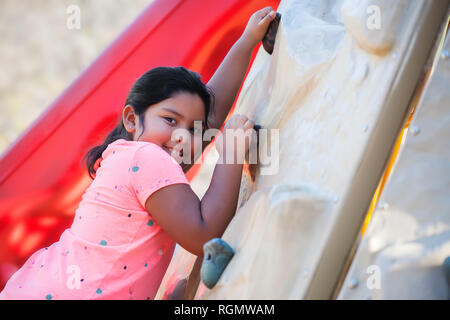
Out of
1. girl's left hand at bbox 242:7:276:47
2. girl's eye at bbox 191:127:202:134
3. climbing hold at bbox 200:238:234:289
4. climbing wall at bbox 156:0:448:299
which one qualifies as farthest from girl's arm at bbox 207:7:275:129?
climbing hold at bbox 200:238:234:289

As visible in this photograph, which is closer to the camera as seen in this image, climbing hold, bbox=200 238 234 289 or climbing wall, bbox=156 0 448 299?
climbing wall, bbox=156 0 448 299

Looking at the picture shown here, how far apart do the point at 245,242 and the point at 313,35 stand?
19.7 inches

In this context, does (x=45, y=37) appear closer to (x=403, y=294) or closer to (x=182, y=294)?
(x=182, y=294)

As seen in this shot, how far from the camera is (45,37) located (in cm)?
561

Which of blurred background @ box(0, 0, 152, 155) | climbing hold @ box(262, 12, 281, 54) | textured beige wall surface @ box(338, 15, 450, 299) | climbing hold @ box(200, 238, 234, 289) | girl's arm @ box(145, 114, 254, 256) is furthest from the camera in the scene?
blurred background @ box(0, 0, 152, 155)

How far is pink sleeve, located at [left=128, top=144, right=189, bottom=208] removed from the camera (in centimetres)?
98

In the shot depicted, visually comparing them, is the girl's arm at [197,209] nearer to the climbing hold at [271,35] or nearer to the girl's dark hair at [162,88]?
the girl's dark hair at [162,88]

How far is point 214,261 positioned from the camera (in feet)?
2.75

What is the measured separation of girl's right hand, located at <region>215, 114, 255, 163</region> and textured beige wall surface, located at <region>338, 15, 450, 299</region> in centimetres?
36

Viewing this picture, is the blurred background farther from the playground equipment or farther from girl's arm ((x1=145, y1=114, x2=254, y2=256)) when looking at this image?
the playground equipment

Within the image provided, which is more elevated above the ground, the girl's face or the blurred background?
the girl's face

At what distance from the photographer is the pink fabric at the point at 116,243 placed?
99 cm

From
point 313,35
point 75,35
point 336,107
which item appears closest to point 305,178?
point 336,107

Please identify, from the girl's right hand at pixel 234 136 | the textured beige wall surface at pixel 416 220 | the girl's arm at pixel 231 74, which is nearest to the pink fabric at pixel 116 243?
the girl's right hand at pixel 234 136
